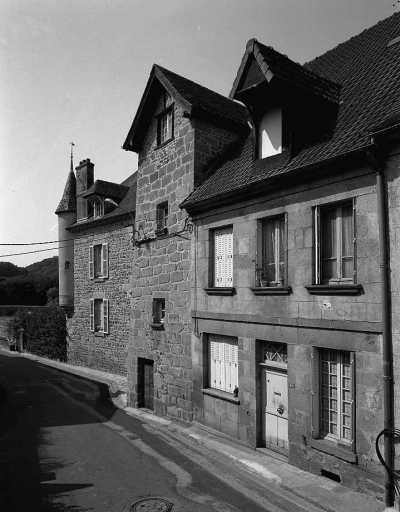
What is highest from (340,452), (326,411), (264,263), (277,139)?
(277,139)

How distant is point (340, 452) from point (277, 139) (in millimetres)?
6588

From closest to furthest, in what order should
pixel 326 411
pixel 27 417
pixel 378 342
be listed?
1. pixel 378 342
2. pixel 326 411
3. pixel 27 417

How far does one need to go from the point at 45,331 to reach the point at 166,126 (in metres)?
21.2

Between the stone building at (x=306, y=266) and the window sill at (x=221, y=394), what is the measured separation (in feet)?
0.18

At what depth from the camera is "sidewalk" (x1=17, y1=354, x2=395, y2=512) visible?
732 cm

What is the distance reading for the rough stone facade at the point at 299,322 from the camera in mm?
7633

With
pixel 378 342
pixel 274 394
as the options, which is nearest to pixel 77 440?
pixel 274 394

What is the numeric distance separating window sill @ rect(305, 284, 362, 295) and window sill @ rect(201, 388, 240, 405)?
3.68 meters

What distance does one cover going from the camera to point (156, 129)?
1476 cm

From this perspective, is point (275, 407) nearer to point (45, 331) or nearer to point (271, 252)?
point (271, 252)

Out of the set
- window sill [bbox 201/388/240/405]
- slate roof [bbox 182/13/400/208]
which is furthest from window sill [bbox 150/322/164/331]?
slate roof [bbox 182/13/400/208]

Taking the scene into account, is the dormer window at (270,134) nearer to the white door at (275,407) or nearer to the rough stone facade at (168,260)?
the rough stone facade at (168,260)

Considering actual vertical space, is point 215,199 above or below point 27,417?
above

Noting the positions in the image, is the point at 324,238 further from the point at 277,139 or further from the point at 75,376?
the point at 75,376
